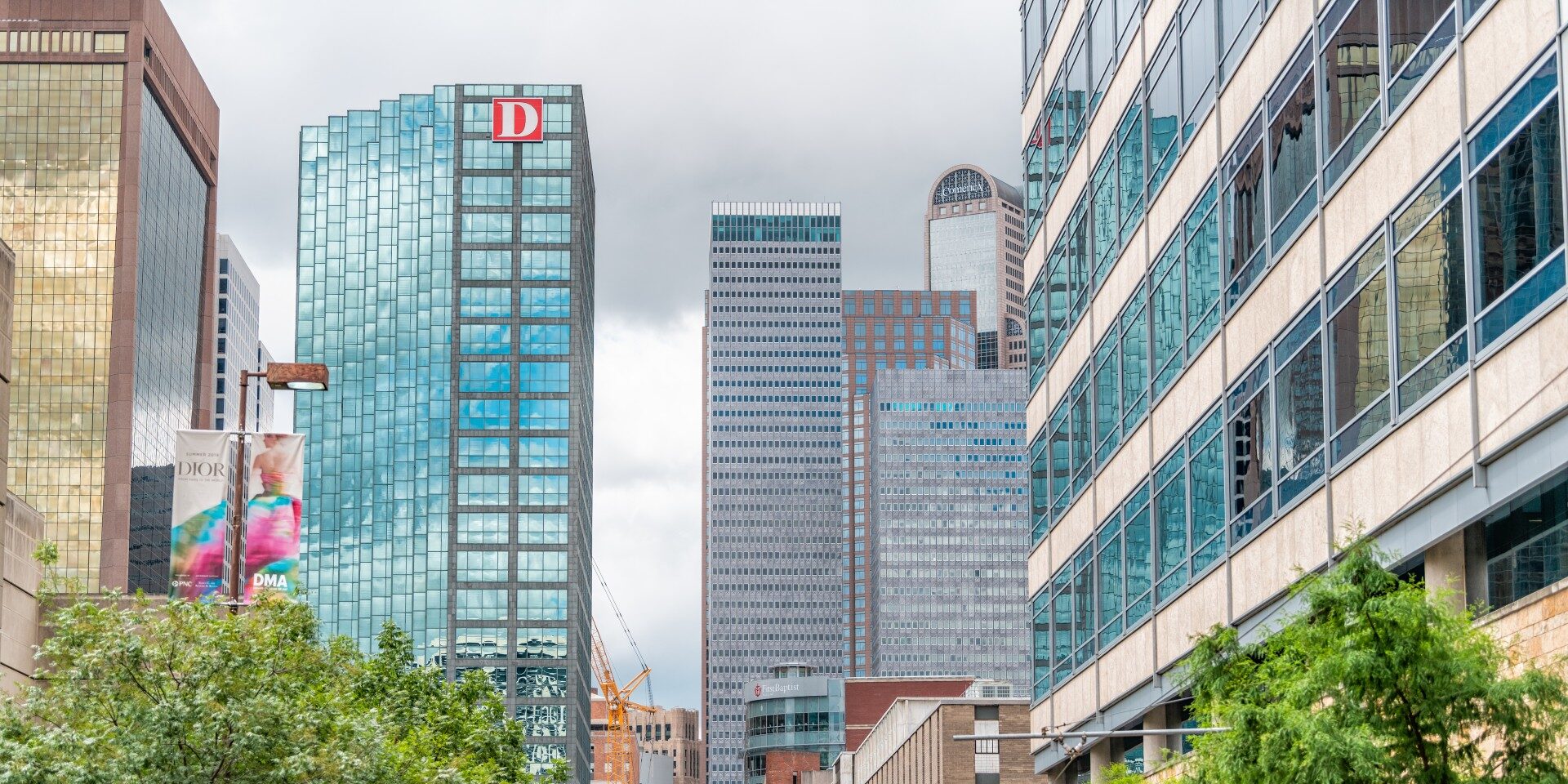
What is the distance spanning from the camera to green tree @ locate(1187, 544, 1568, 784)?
17.8 meters

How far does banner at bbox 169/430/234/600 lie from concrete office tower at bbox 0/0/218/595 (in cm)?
14435

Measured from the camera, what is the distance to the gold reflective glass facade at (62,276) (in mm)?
177125

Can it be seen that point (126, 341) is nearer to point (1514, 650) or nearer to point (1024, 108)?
point (1024, 108)

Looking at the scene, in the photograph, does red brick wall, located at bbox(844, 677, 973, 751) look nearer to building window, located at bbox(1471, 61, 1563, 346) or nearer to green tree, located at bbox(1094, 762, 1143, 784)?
green tree, located at bbox(1094, 762, 1143, 784)

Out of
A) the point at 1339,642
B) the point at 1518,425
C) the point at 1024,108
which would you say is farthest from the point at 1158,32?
the point at 1339,642

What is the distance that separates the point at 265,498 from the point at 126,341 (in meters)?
152

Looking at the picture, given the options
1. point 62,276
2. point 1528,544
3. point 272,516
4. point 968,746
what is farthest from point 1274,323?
point 62,276

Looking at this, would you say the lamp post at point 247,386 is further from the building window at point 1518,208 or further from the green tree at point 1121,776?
the building window at point 1518,208

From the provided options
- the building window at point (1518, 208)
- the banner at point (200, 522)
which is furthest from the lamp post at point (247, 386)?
the building window at point (1518, 208)

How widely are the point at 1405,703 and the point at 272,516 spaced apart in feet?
79.4

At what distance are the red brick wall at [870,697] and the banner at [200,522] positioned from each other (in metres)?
122

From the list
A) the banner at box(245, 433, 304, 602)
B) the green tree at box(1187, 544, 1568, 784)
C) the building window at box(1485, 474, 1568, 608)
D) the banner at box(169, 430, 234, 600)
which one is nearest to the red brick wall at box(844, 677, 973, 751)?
the banner at box(245, 433, 304, 602)

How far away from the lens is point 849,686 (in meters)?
164

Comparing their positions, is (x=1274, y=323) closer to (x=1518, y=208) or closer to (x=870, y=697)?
(x=1518, y=208)
